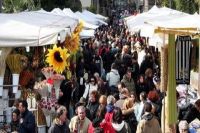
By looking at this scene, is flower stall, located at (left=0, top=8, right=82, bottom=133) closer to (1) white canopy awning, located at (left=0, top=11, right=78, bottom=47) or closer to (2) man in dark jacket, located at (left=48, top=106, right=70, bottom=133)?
(1) white canopy awning, located at (left=0, top=11, right=78, bottom=47)

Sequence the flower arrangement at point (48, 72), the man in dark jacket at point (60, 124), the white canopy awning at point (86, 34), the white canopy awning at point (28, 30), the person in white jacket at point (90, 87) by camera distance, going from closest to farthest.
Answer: the man in dark jacket at point (60, 124), the white canopy awning at point (28, 30), the flower arrangement at point (48, 72), the person in white jacket at point (90, 87), the white canopy awning at point (86, 34)

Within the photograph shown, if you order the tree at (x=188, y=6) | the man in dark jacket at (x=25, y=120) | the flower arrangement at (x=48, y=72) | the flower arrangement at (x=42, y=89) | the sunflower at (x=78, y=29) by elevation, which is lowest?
the man in dark jacket at (x=25, y=120)

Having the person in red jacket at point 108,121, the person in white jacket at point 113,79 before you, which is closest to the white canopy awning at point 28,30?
the person in red jacket at point 108,121

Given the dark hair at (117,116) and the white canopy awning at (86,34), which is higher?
Answer: the white canopy awning at (86,34)

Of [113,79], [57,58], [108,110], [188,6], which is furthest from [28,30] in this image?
[188,6]

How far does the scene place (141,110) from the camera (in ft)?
36.9

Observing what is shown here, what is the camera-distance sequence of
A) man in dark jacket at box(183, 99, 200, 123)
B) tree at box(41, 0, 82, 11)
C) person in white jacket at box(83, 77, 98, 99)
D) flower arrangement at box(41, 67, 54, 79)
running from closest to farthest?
man in dark jacket at box(183, 99, 200, 123) < flower arrangement at box(41, 67, 54, 79) < person in white jacket at box(83, 77, 98, 99) < tree at box(41, 0, 82, 11)

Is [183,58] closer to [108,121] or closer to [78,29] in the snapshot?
[108,121]

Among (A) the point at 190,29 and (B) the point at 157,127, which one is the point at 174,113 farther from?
(A) the point at 190,29

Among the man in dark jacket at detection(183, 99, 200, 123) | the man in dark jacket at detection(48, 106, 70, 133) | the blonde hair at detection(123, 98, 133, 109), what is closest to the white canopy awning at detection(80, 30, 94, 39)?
the blonde hair at detection(123, 98, 133, 109)

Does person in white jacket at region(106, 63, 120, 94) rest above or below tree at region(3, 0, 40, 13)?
below

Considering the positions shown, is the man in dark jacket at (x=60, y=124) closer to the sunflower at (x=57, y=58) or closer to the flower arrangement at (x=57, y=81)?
the sunflower at (x=57, y=58)

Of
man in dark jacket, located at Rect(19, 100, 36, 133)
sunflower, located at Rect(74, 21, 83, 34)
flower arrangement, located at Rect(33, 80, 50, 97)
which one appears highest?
sunflower, located at Rect(74, 21, 83, 34)

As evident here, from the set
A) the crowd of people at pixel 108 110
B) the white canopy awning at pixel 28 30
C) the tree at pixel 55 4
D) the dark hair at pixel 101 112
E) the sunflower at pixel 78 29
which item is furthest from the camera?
the tree at pixel 55 4
